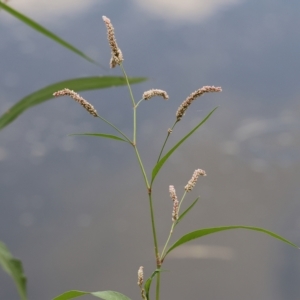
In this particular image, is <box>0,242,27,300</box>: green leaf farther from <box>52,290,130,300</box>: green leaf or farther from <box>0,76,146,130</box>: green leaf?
<box>0,76,146,130</box>: green leaf

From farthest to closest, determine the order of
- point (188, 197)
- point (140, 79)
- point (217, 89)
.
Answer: point (188, 197) < point (140, 79) < point (217, 89)

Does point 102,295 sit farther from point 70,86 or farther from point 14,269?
point 70,86

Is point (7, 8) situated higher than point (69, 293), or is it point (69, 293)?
point (7, 8)

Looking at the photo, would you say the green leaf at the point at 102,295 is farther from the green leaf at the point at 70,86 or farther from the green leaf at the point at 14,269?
the green leaf at the point at 70,86

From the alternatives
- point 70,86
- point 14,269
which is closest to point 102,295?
point 14,269

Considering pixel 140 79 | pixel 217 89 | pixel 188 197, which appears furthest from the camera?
pixel 188 197

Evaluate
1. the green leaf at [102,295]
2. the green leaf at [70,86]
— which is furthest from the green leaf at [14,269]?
the green leaf at [70,86]

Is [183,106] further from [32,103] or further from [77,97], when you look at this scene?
[32,103]

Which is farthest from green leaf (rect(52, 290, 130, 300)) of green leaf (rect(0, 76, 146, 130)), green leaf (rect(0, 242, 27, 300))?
green leaf (rect(0, 76, 146, 130))

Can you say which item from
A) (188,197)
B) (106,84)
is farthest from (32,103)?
(188,197)
